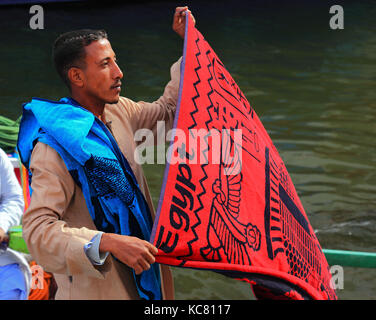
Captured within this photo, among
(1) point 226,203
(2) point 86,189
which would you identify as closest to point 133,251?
(2) point 86,189

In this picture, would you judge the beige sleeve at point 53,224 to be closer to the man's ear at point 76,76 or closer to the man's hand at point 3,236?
the man's ear at point 76,76

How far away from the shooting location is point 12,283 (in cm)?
277

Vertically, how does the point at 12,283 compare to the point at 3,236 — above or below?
below

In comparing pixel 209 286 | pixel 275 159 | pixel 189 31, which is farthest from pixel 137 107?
pixel 209 286

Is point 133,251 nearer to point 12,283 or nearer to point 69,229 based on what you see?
point 69,229

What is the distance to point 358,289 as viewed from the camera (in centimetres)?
471

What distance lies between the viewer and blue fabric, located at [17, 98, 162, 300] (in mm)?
1753

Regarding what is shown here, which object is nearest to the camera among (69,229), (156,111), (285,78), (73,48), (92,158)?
(69,229)

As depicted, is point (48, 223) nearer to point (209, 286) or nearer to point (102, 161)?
point (102, 161)

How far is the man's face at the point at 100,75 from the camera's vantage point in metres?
1.90

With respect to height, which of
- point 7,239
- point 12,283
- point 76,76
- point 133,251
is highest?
point 76,76

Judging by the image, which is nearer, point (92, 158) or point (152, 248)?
point (152, 248)

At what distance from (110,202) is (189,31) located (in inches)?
31.4

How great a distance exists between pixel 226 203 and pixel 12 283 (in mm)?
1375
